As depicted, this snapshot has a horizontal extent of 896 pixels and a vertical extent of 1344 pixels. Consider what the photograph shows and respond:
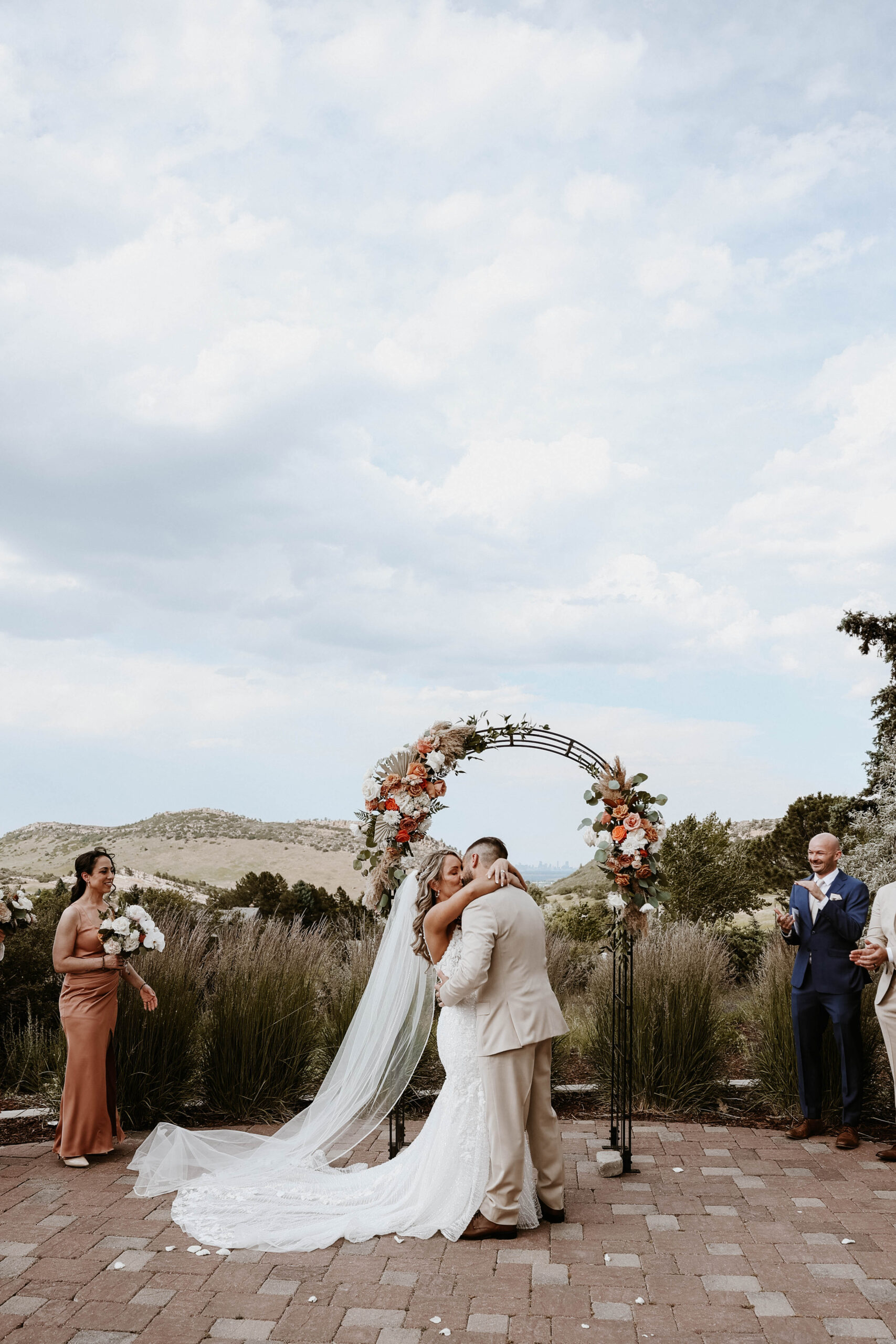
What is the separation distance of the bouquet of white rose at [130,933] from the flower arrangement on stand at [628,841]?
2753mm

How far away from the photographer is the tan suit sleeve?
13.8 ft

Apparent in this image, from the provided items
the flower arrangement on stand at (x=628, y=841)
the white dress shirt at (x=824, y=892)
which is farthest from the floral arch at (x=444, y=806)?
the white dress shirt at (x=824, y=892)

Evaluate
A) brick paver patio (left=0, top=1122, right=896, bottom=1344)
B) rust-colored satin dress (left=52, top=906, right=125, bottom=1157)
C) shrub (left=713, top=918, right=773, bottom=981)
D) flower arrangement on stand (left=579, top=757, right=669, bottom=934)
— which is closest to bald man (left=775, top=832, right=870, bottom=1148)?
brick paver patio (left=0, top=1122, right=896, bottom=1344)

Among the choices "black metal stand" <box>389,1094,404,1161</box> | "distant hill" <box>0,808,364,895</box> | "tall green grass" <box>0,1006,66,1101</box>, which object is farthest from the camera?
"distant hill" <box>0,808,364,895</box>

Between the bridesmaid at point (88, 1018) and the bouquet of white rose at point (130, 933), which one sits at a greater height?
the bouquet of white rose at point (130, 933)

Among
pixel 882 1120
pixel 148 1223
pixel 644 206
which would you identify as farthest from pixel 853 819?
pixel 148 1223

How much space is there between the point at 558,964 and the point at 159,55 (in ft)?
27.7

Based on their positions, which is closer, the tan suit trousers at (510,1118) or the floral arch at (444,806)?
the tan suit trousers at (510,1118)

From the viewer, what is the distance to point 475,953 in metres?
4.20

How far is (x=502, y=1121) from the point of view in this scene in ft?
13.8

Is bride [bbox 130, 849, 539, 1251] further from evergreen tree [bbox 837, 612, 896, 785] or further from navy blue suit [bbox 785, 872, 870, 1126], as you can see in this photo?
evergreen tree [bbox 837, 612, 896, 785]

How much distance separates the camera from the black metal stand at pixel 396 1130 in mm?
5406

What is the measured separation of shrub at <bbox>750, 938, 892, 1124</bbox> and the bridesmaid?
169 inches

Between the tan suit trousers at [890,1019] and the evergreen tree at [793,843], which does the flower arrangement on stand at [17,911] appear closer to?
the tan suit trousers at [890,1019]
